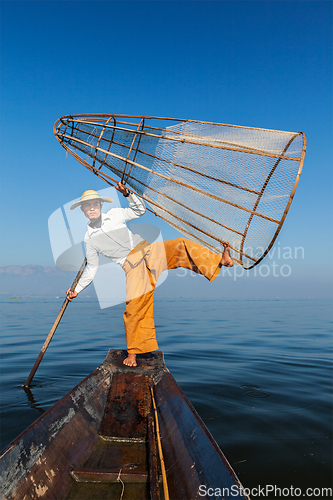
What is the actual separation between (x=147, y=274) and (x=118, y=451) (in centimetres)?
225

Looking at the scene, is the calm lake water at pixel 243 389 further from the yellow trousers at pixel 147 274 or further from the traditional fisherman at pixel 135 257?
the traditional fisherman at pixel 135 257

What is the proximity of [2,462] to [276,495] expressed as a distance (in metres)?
2.57

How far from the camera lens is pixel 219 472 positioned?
2.17 metres

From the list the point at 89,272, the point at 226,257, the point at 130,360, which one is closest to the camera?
the point at 226,257

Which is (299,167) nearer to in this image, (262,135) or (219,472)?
(262,135)

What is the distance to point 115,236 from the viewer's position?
4598mm

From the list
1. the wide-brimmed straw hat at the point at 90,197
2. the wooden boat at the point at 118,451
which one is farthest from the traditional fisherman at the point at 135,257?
the wooden boat at the point at 118,451

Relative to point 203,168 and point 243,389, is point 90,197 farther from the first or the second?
point 243,389

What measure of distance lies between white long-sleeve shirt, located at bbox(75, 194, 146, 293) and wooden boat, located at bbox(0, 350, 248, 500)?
1836 millimetres

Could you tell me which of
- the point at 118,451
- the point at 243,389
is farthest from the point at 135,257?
the point at 243,389

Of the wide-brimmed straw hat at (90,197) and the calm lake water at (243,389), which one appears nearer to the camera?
the calm lake water at (243,389)

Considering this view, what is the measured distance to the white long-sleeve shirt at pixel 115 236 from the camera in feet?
15.1

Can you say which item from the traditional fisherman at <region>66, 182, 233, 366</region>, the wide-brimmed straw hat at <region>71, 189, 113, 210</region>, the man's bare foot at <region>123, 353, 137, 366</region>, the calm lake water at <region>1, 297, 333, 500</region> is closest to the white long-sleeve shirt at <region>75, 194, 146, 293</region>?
the traditional fisherman at <region>66, 182, 233, 366</region>

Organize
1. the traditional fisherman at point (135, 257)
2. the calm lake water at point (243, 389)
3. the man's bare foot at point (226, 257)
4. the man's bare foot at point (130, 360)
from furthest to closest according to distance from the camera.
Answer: the man's bare foot at point (130, 360), the traditional fisherman at point (135, 257), the man's bare foot at point (226, 257), the calm lake water at point (243, 389)
